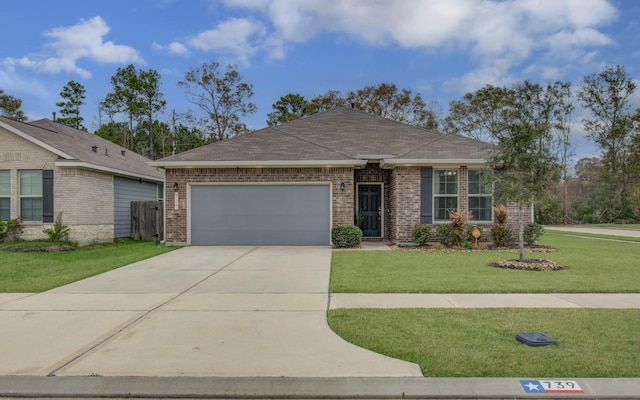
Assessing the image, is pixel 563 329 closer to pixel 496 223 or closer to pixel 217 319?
pixel 217 319

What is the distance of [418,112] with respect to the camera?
112ft

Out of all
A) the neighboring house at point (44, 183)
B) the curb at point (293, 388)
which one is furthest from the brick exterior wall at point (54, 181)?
the curb at point (293, 388)

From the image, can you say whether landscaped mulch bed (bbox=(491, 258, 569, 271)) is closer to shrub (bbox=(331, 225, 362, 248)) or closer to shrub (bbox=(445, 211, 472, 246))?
shrub (bbox=(445, 211, 472, 246))

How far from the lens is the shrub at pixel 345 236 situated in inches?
514

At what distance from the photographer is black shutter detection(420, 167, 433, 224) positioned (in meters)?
13.5

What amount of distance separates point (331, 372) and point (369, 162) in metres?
12.1

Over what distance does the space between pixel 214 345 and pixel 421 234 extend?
9.81 metres

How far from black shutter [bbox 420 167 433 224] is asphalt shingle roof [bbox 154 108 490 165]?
0.60m

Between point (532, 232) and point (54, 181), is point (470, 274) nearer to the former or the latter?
point (532, 232)

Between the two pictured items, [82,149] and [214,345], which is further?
[82,149]

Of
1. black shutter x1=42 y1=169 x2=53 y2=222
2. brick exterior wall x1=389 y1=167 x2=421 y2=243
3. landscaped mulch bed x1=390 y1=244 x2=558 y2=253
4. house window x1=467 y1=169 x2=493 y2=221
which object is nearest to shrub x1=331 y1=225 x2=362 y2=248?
landscaped mulch bed x1=390 y1=244 x2=558 y2=253

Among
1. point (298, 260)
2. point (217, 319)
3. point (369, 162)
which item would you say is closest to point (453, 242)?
point (369, 162)

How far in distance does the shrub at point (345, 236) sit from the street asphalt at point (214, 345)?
17.1 feet

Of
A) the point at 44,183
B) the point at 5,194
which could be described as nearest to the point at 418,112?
the point at 44,183
